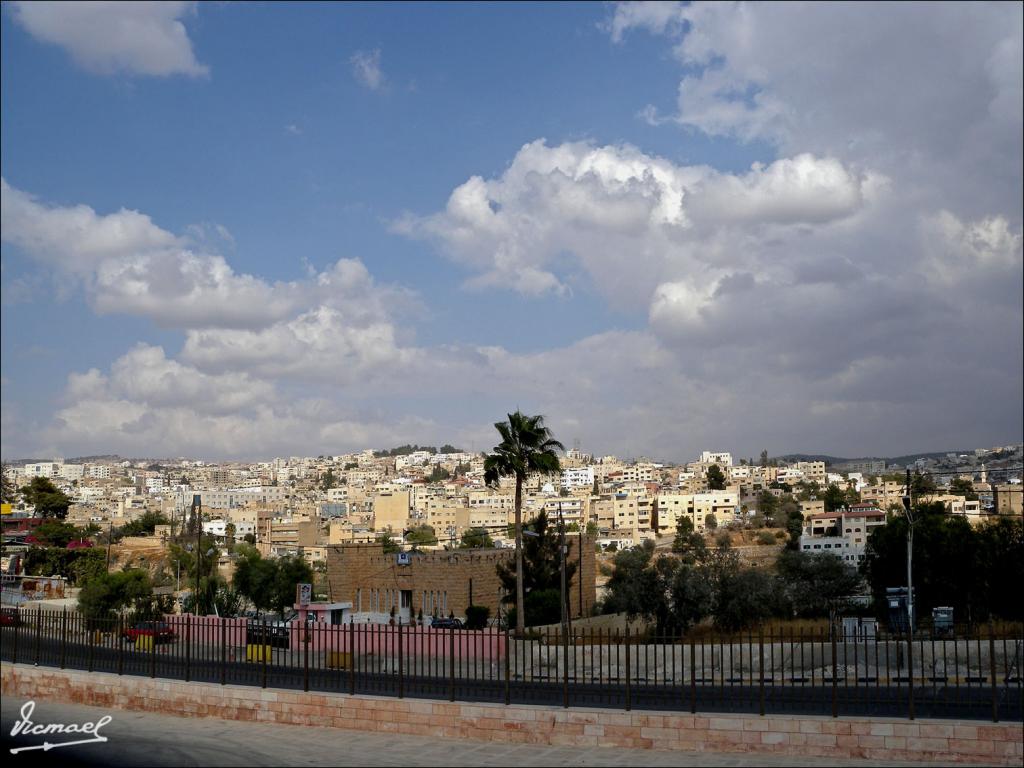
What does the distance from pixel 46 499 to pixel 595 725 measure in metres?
73.2

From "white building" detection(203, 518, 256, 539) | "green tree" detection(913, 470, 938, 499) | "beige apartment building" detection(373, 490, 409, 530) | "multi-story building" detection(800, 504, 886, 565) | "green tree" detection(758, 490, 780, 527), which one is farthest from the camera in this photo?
"white building" detection(203, 518, 256, 539)

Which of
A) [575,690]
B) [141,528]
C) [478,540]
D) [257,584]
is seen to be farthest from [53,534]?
[141,528]

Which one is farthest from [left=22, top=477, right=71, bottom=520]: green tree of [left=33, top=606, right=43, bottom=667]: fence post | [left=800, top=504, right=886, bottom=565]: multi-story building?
[left=33, top=606, right=43, bottom=667]: fence post

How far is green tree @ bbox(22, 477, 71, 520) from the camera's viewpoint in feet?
249

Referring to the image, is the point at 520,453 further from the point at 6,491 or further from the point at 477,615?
the point at 6,491

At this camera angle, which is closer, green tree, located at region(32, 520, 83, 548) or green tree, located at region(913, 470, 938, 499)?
green tree, located at region(913, 470, 938, 499)

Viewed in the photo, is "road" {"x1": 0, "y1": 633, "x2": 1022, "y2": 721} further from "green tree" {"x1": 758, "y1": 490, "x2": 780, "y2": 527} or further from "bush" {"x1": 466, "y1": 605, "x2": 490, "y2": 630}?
"green tree" {"x1": 758, "y1": 490, "x2": 780, "y2": 527}

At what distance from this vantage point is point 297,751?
1354cm

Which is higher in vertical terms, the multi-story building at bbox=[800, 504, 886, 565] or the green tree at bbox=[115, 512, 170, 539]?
the multi-story building at bbox=[800, 504, 886, 565]

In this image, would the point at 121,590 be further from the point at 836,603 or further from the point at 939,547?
the point at 939,547

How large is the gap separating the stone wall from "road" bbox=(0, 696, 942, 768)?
147 millimetres

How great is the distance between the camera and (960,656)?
22.0m

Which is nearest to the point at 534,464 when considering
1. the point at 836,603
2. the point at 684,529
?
the point at 836,603

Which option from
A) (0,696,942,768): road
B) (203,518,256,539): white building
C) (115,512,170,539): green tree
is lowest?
(203,518,256,539): white building
